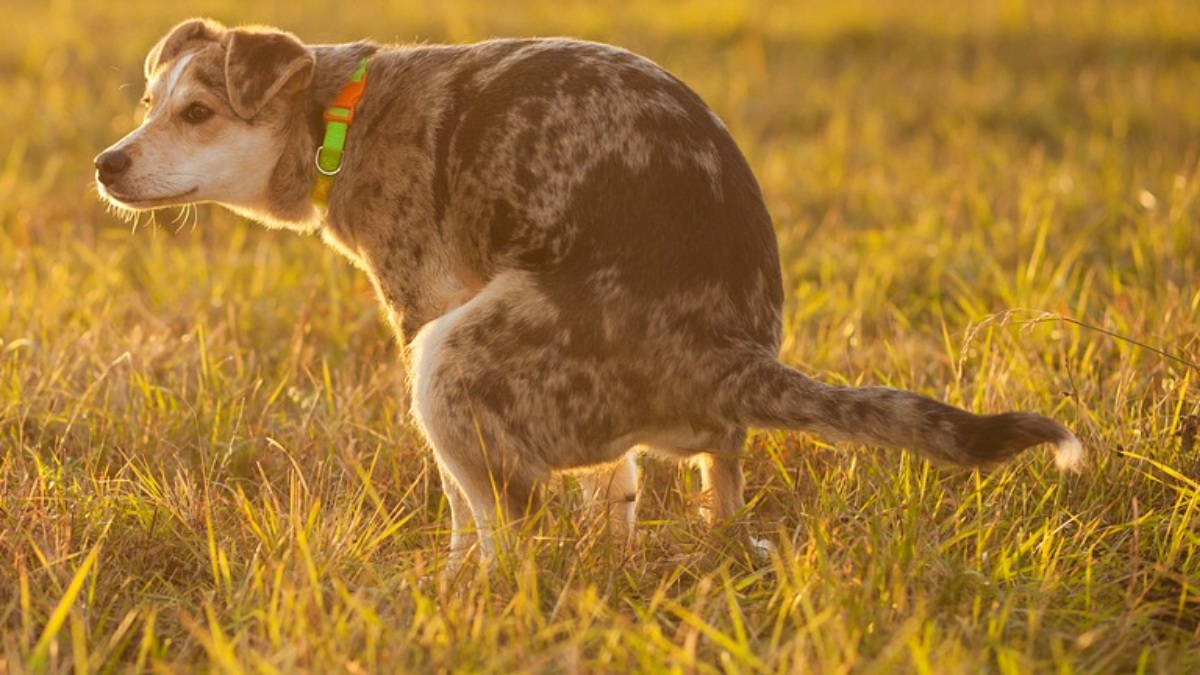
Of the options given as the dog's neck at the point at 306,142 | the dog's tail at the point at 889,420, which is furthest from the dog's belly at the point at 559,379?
the dog's neck at the point at 306,142

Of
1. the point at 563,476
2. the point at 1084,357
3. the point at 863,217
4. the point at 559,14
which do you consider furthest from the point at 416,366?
the point at 559,14

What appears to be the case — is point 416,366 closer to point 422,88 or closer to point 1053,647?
point 422,88

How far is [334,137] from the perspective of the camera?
4531 mm

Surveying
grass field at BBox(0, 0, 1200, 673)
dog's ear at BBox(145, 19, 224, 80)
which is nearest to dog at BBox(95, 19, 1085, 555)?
grass field at BBox(0, 0, 1200, 673)

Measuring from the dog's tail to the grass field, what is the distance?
11.5 inches

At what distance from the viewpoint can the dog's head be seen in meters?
4.59

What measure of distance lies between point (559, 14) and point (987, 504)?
33.7 feet

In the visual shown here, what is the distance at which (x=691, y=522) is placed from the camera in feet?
13.9

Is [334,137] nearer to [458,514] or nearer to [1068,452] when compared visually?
[458,514]

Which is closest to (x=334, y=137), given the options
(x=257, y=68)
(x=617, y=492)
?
(x=257, y=68)

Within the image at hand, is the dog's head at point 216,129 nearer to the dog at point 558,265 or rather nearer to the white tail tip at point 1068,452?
the dog at point 558,265

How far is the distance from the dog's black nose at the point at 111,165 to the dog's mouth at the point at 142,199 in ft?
0.12

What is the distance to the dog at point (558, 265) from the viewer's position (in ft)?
12.9

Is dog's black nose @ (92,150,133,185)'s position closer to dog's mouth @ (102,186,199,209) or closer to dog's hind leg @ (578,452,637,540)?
dog's mouth @ (102,186,199,209)
